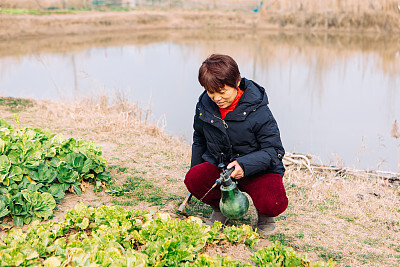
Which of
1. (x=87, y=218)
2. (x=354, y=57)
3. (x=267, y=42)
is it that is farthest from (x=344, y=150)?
(x=267, y=42)

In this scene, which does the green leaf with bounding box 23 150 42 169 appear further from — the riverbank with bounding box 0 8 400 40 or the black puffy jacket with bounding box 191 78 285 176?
the riverbank with bounding box 0 8 400 40

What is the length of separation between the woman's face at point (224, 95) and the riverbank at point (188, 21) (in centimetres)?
1629

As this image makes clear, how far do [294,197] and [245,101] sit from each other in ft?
5.49

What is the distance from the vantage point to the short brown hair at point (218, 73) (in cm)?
305

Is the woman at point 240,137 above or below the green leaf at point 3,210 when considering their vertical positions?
above

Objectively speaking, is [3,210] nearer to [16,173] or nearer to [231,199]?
[16,173]

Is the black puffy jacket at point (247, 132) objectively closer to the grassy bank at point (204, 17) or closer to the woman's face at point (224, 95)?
the woman's face at point (224, 95)

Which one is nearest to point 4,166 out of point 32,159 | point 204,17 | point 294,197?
point 32,159

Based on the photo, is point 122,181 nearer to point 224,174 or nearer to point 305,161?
point 224,174

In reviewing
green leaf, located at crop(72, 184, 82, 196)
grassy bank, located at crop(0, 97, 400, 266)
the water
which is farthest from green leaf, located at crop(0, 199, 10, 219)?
the water

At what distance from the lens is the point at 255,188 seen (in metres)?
3.33

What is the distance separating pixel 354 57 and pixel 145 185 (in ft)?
39.9

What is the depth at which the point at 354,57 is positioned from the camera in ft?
48.3

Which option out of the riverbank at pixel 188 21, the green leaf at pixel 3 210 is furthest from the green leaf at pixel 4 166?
the riverbank at pixel 188 21
